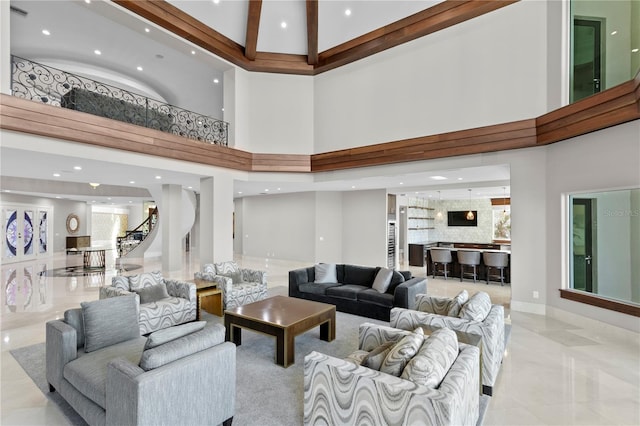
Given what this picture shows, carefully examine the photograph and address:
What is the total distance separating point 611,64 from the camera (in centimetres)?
519

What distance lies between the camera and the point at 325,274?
6.42m

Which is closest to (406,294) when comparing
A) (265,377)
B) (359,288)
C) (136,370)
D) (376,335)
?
(359,288)

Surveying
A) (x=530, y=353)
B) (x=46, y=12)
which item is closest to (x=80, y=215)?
(x=46, y=12)

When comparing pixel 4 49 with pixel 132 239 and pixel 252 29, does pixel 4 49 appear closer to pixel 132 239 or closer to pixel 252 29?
pixel 252 29

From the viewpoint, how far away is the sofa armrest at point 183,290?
5.06 metres

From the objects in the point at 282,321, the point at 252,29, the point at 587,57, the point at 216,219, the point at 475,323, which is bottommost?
the point at 282,321

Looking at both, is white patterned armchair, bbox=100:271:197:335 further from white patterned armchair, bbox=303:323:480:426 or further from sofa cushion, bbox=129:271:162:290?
white patterned armchair, bbox=303:323:480:426

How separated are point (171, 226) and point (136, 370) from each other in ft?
30.8

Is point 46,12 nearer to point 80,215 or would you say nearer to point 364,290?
point 364,290

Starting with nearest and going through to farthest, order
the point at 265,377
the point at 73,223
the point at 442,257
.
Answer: the point at 265,377 < the point at 442,257 < the point at 73,223

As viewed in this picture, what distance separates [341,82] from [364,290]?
5.76 metres

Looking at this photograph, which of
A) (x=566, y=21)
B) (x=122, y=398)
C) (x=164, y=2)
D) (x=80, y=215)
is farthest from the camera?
(x=80, y=215)

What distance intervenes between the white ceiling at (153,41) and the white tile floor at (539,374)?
2897 millimetres

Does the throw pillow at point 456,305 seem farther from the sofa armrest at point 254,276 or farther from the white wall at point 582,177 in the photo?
the sofa armrest at point 254,276
